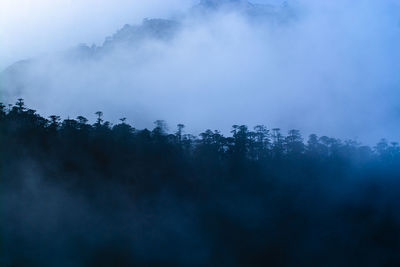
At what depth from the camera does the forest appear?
1934cm

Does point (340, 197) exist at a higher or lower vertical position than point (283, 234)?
higher

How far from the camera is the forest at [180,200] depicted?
19.3m

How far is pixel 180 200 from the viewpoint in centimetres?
2256

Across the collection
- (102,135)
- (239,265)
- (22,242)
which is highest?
(102,135)

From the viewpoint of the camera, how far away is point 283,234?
71.7ft

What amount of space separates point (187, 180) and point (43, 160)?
809cm

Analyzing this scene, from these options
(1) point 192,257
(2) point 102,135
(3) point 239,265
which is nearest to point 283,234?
(3) point 239,265

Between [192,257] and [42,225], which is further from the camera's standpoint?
[192,257]

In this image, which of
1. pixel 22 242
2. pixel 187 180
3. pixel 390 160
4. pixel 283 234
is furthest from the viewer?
pixel 390 160

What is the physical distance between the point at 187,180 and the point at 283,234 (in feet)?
20.4

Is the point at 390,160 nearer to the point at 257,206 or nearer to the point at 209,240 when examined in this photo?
the point at 257,206

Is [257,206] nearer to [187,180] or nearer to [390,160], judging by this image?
[187,180]

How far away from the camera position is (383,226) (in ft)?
72.8

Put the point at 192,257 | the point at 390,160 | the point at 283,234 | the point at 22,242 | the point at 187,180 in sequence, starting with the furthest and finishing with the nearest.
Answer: the point at 390,160
the point at 187,180
the point at 283,234
the point at 192,257
the point at 22,242
